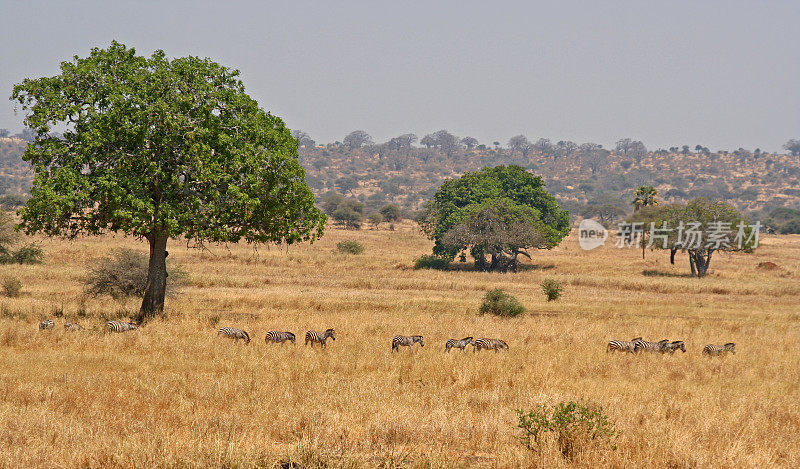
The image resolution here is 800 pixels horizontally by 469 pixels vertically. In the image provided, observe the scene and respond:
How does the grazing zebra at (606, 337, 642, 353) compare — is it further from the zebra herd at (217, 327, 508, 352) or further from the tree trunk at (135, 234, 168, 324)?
the tree trunk at (135, 234, 168, 324)

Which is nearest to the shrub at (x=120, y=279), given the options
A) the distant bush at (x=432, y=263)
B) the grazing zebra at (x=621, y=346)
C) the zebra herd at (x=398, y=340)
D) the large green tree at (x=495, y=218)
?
the zebra herd at (x=398, y=340)

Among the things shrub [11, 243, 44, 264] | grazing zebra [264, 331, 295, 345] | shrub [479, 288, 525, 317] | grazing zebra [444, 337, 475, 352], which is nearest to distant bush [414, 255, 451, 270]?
shrub [479, 288, 525, 317]

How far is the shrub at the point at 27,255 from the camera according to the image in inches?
1871

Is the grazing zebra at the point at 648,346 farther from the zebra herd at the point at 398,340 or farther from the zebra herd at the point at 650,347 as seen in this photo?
the zebra herd at the point at 398,340

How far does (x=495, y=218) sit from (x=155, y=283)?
1775 inches

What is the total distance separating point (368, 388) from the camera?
41.2 ft

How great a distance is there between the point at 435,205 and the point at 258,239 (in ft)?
164

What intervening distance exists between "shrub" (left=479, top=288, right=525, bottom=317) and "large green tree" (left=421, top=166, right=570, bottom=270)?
3115 centimetres

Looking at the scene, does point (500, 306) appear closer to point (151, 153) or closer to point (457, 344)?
point (457, 344)

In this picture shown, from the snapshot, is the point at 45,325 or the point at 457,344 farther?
the point at 45,325

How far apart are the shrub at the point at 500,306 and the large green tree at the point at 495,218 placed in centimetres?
3115

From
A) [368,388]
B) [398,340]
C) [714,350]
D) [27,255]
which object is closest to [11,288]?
[27,255]

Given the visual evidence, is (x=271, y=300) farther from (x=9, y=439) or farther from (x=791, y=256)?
(x=791, y=256)

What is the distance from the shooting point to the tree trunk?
885 inches
